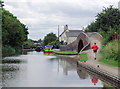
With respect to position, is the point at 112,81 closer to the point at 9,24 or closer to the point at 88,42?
the point at 88,42

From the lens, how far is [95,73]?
17.0m

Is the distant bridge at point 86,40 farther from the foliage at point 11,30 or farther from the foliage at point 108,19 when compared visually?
the foliage at point 11,30

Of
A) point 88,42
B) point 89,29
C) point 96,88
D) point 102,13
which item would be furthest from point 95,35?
point 96,88

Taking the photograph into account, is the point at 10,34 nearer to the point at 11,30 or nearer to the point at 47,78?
the point at 11,30

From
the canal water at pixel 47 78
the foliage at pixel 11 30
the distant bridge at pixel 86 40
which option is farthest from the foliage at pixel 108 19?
the canal water at pixel 47 78

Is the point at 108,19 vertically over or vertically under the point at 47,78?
over

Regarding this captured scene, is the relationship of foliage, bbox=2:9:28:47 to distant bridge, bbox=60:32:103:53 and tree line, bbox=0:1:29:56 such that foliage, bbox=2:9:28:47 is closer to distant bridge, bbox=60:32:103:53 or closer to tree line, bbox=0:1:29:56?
tree line, bbox=0:1:29:56

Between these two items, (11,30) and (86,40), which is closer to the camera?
(86,40)

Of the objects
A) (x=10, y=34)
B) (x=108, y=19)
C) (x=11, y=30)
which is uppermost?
(x=108, y=19)

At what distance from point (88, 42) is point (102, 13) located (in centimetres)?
2118

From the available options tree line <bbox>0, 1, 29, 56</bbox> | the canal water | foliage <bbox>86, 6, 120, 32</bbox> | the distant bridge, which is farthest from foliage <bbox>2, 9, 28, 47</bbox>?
the canal water

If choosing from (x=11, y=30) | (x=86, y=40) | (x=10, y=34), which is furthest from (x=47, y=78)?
(x=10, y=34)

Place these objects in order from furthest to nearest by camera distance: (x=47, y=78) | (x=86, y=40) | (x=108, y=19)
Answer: (x=108, y=19)
(x=86, y=40)
(x=47, y=78)

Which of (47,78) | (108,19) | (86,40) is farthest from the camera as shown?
(108,19)
